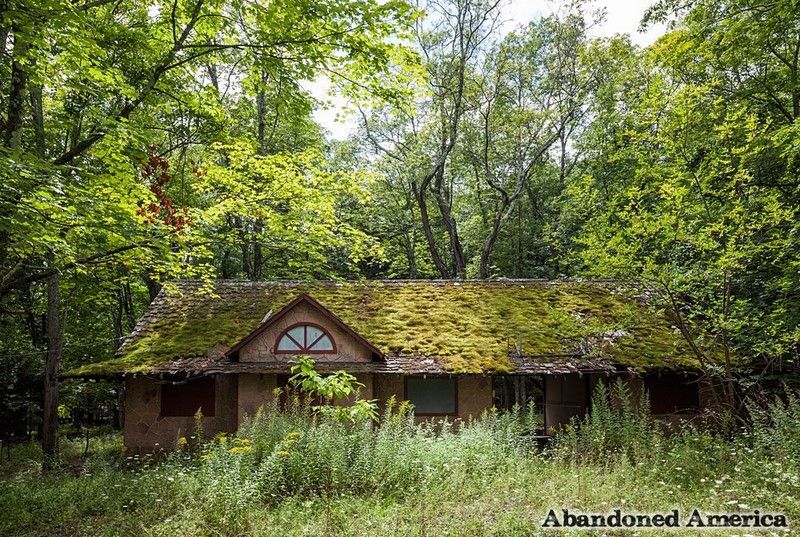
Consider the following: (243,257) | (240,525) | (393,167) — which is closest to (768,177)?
(240,525)

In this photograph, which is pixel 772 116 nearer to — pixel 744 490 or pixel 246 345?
pixel 744 490

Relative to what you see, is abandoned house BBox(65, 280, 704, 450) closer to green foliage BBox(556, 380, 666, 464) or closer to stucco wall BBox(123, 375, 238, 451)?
stucco wall BBox(123, 375, 238, 451)

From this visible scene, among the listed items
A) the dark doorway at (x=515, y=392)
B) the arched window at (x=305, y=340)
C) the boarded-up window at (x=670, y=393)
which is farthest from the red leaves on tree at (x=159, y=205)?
the dark doorway at (x=515, y=392)

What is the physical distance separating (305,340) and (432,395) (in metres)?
3.93

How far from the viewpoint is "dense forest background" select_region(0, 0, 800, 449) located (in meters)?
8.11

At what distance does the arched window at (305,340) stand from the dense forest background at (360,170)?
1881 mm

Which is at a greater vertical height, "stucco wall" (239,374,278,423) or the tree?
the tree

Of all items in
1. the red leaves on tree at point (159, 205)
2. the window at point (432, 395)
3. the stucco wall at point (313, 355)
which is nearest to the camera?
the red leaves on tree at point (159, 205)

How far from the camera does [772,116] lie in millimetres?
14352

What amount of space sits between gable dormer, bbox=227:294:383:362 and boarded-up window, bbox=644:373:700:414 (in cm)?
790

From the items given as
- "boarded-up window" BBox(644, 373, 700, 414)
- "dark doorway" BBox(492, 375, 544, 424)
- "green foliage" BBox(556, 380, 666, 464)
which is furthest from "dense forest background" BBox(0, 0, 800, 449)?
"dark doorway" BBox(492, 375, 544, 424)

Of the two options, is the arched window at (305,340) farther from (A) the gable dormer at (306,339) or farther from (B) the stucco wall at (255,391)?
(B) the stucco wall at (255,391)

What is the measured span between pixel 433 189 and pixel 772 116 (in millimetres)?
14076

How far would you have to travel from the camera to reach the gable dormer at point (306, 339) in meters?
14.9
